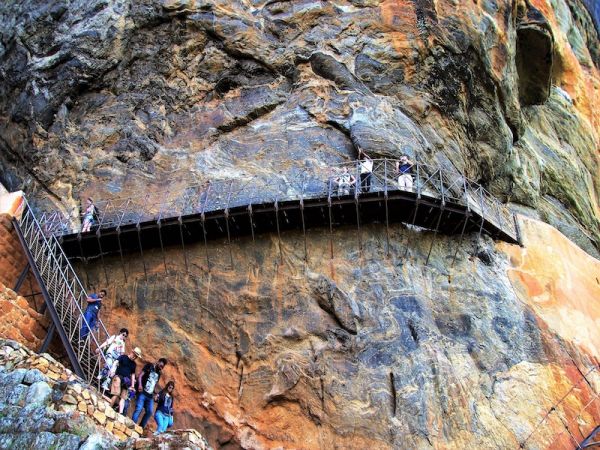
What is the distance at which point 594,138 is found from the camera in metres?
32.2

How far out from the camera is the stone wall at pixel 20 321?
14703mm

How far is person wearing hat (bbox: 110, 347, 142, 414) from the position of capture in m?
→ 14.2

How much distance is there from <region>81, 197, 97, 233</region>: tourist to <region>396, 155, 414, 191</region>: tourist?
7.20 m

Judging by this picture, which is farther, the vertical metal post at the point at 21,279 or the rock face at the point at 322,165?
the vertical metal post at the point at 21,279

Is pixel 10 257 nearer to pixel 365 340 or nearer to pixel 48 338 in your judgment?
pixel 48 338

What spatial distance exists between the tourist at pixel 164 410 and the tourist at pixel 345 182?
6024 mm

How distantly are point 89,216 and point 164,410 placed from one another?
6169 millimetres

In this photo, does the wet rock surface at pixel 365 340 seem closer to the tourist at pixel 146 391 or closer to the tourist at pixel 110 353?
the tourist at pixel 146 391

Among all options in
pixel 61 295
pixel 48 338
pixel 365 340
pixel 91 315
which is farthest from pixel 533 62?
pixel 48 338

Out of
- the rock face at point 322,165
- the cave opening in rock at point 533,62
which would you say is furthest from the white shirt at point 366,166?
the cave opening in rock at point 533,62

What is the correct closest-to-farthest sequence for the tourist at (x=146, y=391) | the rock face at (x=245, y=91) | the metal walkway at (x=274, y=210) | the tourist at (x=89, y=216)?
the tourist at (x=146, y=391)
the metal walkway at (x=274, y=210)
the tourist at (x=89, y=216)
the rock face at (x=245, y=91)

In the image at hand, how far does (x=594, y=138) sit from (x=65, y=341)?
24.2 m

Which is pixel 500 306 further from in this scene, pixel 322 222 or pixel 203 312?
pixel 203 312

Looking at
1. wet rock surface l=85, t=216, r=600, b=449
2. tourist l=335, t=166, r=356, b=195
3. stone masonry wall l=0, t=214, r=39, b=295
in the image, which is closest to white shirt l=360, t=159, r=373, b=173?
tourist l=335, t=166, r=356, b=195
